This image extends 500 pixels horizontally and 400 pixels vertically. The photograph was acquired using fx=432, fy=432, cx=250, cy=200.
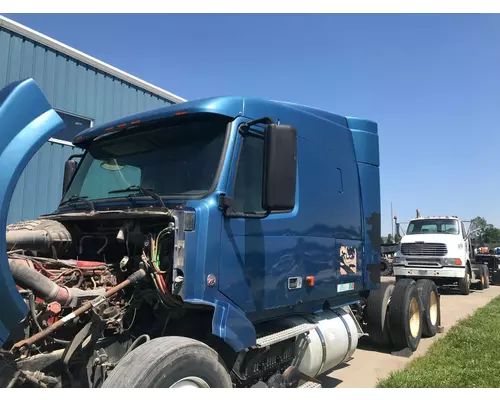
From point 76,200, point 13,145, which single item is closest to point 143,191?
point 76,200

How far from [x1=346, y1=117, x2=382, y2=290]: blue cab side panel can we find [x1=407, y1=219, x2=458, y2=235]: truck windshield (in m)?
10.8

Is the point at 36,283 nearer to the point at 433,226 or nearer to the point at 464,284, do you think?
the point at 433,226

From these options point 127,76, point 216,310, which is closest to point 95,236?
point 216,310

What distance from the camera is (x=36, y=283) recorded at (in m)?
2.66

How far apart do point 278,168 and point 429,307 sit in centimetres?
579

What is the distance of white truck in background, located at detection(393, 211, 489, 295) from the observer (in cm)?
1441

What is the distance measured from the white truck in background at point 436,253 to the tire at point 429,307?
6.88 metres

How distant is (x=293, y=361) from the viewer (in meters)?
4.13

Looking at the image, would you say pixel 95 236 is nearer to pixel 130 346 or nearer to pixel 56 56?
pixel 130 346

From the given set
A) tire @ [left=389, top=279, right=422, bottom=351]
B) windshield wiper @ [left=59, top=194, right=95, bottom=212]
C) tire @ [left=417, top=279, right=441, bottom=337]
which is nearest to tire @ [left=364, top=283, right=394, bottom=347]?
tire @ [left=389, top=279, right=422, bottom=351]

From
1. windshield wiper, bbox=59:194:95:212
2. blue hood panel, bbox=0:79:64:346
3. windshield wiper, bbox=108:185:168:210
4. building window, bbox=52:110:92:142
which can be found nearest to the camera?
blue hood panel, bbox=0:79:64:346

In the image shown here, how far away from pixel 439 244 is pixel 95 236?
13371 millimetres

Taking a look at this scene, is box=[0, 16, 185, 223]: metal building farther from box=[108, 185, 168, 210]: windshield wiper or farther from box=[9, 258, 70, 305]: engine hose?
box=[9, 258, 70, 305]: engine hose

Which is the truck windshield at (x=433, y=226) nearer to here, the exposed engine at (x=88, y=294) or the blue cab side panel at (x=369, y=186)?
the blue cab side panel at (x=369, y=186)
